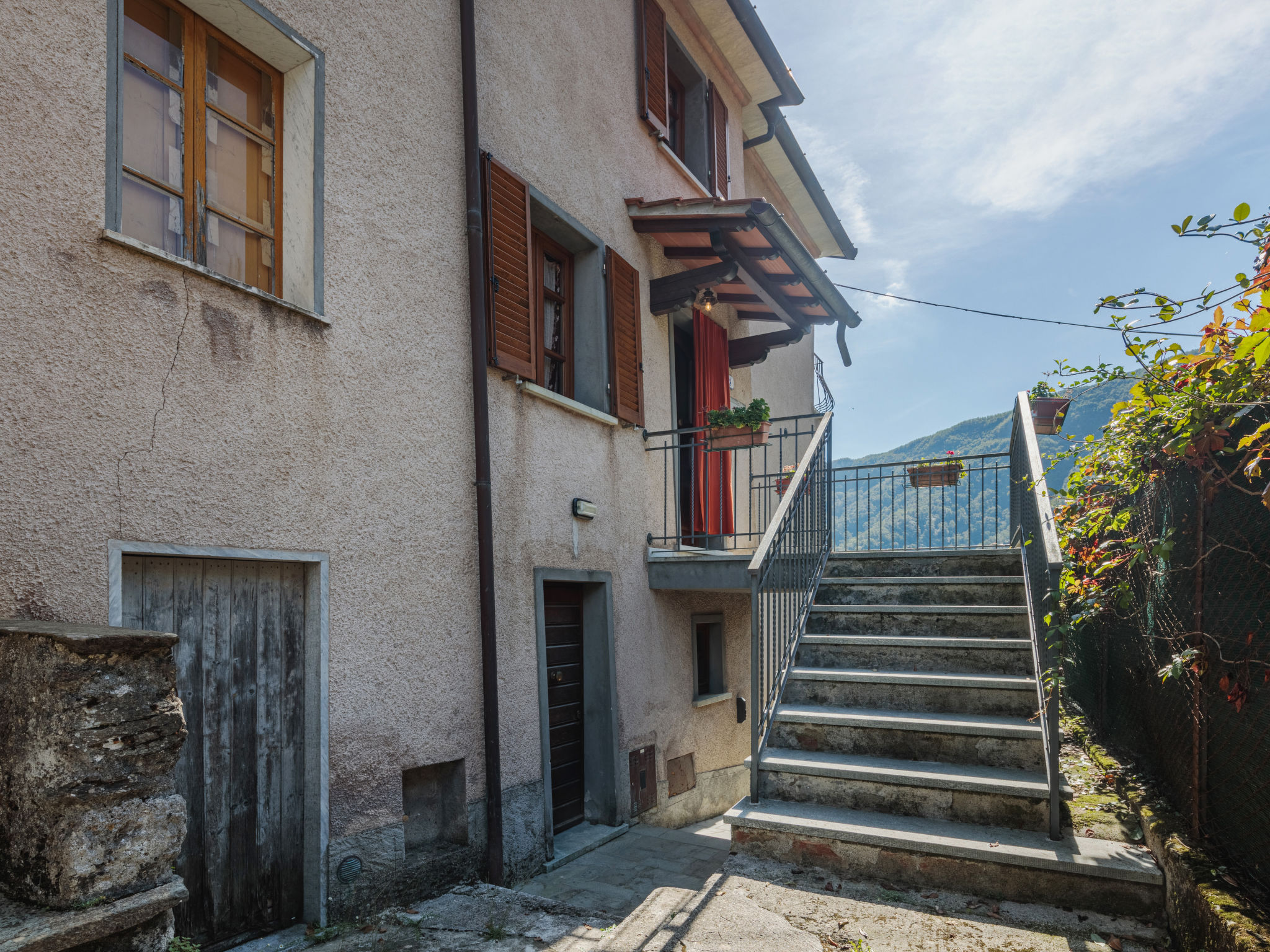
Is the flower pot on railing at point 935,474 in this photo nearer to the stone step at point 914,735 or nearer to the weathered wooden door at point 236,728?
the stone step at point 914,735

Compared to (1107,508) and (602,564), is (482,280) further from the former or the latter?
(1107,508)

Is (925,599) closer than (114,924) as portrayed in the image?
No

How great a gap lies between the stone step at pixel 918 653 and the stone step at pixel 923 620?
0.20 ft

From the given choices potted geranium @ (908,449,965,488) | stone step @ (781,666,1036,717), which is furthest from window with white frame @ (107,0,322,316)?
potted geranium @ (908,449,965,488)

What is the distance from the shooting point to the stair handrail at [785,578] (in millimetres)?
4336

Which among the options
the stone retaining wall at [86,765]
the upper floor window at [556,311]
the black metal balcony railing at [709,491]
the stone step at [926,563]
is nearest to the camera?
the stone retaining wall at [86,765]

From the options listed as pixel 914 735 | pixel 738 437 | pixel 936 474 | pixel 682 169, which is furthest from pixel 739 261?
pixel 914 735

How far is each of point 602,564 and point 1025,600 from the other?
2.84 metres

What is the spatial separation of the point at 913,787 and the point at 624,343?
3970 mm

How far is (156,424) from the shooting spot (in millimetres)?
3031

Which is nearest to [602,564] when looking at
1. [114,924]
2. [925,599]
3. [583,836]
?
[583,836]

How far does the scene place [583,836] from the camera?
18.1ft

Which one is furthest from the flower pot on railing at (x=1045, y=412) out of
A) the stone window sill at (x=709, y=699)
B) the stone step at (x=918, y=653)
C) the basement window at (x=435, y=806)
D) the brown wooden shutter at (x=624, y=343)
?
the basement window at (x=435, y=806)

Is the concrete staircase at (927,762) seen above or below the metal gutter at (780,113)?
below
